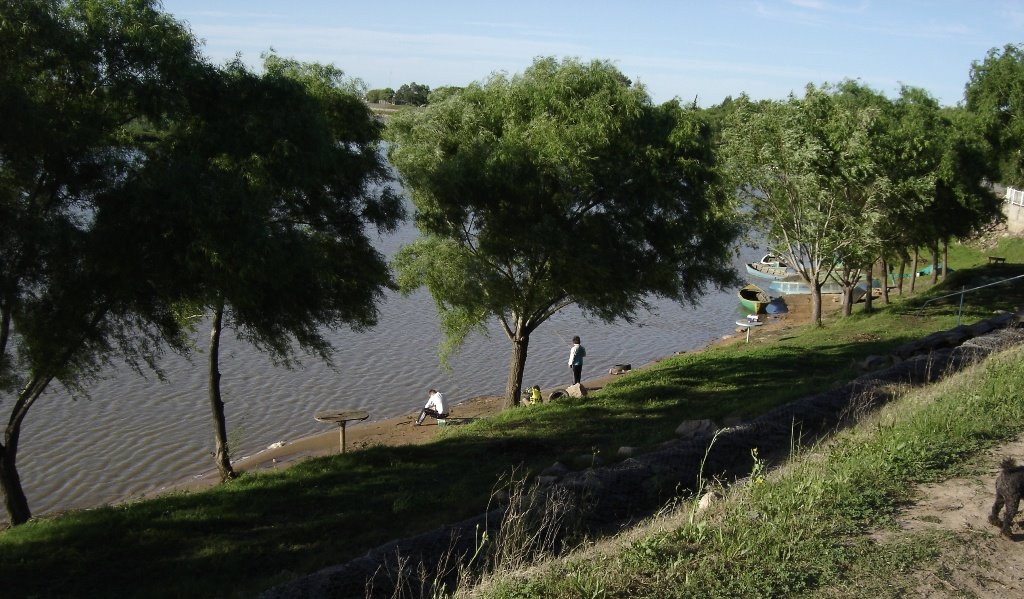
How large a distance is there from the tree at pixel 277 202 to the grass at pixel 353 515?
2.73 m

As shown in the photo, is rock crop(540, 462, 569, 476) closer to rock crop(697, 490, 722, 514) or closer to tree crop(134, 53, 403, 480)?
rock crop(697, 490, 722, 514)

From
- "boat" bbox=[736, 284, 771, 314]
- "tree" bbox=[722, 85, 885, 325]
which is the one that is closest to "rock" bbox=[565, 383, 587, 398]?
"tree" bbox=[722, 85, 885, 325]

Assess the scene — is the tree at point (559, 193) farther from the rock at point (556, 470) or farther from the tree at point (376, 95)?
the rock at point (556, 470)

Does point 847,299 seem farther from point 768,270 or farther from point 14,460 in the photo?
point 14,460

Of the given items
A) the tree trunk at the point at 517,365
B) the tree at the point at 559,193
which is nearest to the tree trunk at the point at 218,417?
the tree at the point at 559,193

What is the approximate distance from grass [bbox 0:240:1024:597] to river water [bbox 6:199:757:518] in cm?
338

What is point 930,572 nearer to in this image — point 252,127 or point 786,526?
point 786,526

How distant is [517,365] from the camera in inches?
776

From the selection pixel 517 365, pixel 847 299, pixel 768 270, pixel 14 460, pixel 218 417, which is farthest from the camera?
pixel 768 270

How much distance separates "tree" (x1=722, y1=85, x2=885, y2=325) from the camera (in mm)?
24281

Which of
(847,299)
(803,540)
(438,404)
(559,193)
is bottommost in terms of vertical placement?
(438,404)

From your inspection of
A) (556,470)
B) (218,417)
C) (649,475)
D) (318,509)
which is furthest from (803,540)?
(218,417)

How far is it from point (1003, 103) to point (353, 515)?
56188 mm

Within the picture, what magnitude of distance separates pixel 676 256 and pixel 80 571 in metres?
12.5
